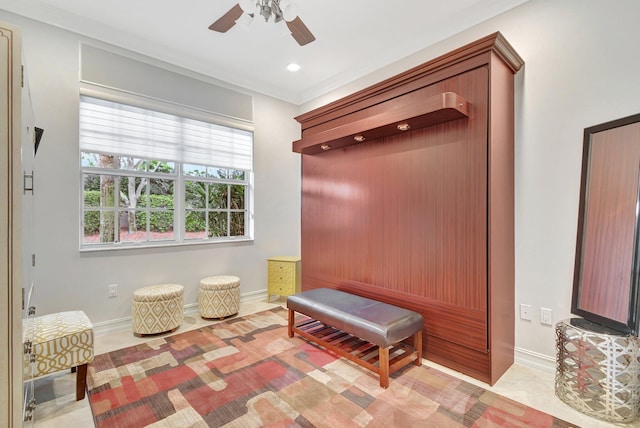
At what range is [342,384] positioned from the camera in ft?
7.11

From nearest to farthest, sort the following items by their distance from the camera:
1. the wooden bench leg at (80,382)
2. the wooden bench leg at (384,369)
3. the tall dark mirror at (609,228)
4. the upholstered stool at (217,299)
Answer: the tall dark mirror at (609,228) < the wooden bench leg at (80,382) < the wooden bench leg at (384,369) < the upholstered stool at (217,299)

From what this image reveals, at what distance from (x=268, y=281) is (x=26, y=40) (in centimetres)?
345

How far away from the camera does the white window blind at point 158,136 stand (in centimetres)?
305

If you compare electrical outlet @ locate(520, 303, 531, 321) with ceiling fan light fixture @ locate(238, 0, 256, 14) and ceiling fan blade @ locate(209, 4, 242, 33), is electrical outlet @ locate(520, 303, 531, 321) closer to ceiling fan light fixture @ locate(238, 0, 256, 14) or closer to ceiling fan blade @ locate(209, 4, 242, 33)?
ceiling fan light fixture @ locate(238, 0, 256, 14)

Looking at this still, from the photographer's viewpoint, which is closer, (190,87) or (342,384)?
(342,384)

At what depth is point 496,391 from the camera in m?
2.06

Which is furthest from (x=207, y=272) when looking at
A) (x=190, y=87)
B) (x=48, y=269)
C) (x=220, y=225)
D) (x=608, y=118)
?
(x=608, y=118)

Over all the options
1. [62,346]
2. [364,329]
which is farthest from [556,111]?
[62,346]

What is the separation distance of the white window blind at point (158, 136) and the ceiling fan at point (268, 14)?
60.9 inches

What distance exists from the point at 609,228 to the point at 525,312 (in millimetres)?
866

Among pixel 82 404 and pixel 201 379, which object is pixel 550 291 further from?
pixel 82 404

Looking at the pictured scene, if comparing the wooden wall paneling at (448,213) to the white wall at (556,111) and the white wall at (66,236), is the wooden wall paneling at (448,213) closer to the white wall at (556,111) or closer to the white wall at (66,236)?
the white wall at (556,111)

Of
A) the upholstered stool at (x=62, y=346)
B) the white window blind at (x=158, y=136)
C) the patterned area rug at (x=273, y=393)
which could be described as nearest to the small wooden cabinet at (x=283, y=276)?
the patterned area rug at (x=273, y=393)

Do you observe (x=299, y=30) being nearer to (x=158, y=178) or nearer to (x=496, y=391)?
(x=158, y=178)
